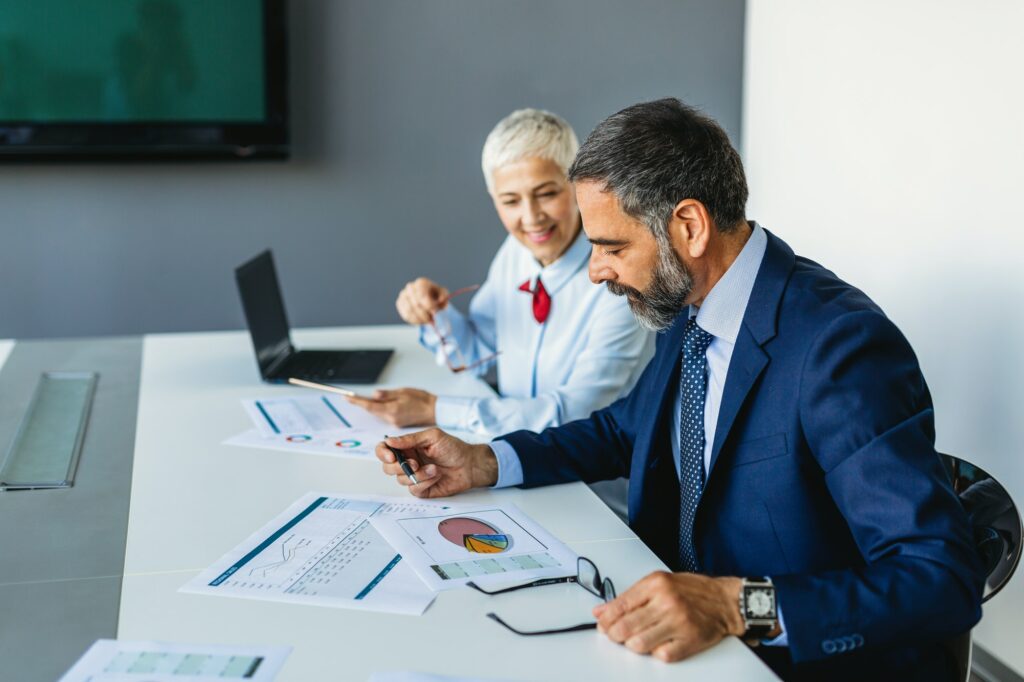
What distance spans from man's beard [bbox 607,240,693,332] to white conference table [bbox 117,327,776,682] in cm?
31

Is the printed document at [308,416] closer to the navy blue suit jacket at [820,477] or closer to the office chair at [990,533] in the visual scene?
the navy blue suit jacket at [820,477]

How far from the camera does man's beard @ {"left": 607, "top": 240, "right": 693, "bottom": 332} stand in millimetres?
1492

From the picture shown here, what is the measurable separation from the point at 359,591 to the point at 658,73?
3.35 m

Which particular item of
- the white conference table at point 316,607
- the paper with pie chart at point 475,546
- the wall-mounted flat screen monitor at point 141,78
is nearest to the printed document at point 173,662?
the white conference table at point 316,607

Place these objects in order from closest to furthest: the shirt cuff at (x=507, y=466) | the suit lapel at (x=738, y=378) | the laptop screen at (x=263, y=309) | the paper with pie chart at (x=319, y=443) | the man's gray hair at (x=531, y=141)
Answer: the suit lapel at (x=738, y=378), the shirt cuff at (x=507, y=466), the paper with pie chart at (x=319, y=443), the man's gray hair at (x=531, y=141), the laptop screen at (x=263, y=309)

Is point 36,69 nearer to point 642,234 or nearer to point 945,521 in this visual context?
point 642,234

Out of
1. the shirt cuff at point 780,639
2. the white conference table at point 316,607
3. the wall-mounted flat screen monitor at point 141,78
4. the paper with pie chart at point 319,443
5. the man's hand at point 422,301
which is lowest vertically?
the paper with pie chart at point 319,443

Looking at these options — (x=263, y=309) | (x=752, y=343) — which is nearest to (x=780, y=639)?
(x=752, y=343)

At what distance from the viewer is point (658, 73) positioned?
4.20 metres

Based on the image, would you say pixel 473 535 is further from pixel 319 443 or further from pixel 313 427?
pixel 313 427

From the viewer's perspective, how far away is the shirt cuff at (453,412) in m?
2.09

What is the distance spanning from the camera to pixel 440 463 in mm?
1668

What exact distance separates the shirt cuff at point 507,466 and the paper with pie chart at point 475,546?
0.09 meters

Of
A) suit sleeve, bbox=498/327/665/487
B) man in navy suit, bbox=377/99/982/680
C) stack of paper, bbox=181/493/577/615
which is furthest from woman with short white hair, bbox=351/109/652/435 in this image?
stack of paper, bbox=181/493/577/615
